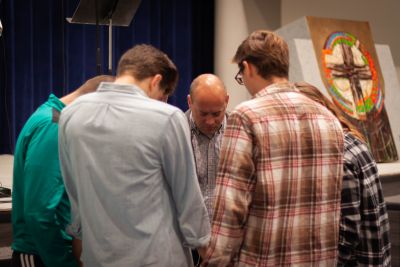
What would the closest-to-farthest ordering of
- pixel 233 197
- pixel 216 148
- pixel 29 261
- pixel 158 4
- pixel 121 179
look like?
pixel 121 179, pixel 233 197, pixel 29 261, pixel 216 148, pixel 158 4

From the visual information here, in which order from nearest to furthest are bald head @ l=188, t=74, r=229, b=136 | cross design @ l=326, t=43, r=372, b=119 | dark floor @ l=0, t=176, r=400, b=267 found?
bald head @ l=188, t=74, r=229, b=136 < dark floor @ l=0, t=176, r=400, b=267 < cross design @ l=326, t=43, r=372, b=119

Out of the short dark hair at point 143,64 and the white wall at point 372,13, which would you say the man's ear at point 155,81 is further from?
the white wall at point 372,13

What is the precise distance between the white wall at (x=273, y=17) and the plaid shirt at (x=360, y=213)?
425 cm

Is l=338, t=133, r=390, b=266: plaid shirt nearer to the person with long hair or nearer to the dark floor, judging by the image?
the person with long hair

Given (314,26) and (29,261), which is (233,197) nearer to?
(29,261)

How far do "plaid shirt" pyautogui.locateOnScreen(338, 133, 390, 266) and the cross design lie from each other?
2652mm

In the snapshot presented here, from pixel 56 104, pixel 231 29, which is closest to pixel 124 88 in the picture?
pixel 56 104

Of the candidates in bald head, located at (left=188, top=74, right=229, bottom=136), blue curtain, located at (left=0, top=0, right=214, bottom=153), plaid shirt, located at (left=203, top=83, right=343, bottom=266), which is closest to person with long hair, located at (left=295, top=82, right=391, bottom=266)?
plaid shirt, located at (left=203, top=83, right=343, bottom=266)

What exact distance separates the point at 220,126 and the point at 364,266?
1.13 meters

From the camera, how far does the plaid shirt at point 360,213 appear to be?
174 centimetres

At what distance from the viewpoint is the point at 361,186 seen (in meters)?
1.76

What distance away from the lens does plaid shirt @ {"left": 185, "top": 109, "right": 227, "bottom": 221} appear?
246cm

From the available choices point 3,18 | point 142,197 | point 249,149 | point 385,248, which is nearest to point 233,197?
point 249,149

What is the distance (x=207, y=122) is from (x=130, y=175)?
121 cm
